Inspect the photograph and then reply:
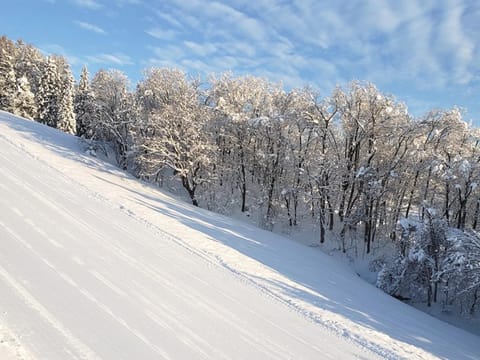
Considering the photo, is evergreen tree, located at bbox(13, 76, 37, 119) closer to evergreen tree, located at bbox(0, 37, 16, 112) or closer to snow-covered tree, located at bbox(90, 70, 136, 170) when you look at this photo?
evergreen tree, located at bbox(0, 37, 16, 112)

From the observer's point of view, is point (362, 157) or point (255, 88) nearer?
point (362, 157)

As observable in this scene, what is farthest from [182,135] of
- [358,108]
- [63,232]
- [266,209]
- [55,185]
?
[63,232]

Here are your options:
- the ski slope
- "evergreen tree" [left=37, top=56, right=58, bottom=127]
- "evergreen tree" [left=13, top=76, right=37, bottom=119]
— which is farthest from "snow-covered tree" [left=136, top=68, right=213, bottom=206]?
"evergreen tree" [left=37, top=56, right=58, bottom=127]

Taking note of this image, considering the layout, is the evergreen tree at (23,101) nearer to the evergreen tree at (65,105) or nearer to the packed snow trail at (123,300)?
the evergreen tree at (65,105)

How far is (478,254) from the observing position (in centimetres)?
1464

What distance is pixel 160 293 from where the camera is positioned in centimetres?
841

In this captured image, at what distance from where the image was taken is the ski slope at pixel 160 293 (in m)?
6.41

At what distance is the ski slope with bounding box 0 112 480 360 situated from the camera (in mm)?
6410

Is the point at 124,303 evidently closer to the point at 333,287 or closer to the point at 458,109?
the point at 333,287

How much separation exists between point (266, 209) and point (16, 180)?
19.0 m

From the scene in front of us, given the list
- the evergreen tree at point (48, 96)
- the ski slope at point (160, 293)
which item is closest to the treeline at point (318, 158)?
the ski slope at point (160, 293)

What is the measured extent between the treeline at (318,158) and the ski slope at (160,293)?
7.58 metres

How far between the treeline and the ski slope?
7.58 meters

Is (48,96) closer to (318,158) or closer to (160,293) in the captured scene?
(318,158)
